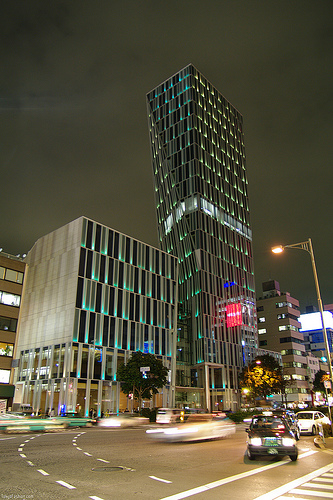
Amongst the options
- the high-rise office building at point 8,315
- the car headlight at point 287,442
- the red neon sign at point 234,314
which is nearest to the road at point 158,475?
the car headlight at point 287,442

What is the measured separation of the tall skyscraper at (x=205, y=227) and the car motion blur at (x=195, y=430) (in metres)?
53.8

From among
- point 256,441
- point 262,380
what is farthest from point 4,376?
point 256,441

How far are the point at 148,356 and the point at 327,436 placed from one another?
33812 millimetres

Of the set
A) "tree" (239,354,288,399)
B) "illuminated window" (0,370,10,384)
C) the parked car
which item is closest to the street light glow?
the parked car

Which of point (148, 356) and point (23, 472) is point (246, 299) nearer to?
point (148, 356)

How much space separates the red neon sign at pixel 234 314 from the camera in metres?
81.1

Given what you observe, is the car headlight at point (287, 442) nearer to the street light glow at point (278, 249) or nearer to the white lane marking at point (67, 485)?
the white lane marking at point (67, 485)

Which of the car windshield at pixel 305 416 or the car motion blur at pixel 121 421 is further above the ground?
the car windshield at pixel 305 416

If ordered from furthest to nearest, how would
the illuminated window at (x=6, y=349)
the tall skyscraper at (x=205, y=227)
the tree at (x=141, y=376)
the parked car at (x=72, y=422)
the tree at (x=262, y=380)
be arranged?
1. the tall skyscraper at (x=205, y=227)
2. the tree at (x=262, y=380)
3. the illuminated window at (x=6, y=349)
4. the tree at (x=141, y=376)
5. the parked car at (x=72, y=422)

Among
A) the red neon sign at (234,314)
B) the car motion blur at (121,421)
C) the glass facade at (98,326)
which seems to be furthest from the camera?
the red neon sign at (234,314)

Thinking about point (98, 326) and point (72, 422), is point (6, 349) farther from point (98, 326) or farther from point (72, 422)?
point (72, 422)

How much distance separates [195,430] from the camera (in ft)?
71.9

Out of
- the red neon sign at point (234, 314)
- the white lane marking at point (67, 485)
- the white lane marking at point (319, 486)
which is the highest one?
the red neon sign at point (234, 314)

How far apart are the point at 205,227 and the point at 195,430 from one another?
69.5m
